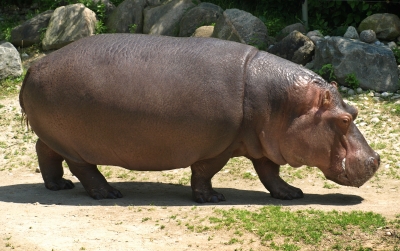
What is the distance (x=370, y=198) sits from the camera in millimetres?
8531

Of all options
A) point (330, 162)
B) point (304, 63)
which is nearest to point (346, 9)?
point (304, 63)

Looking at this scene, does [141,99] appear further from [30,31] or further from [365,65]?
[30,31]

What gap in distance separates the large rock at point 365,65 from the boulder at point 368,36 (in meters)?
0.65

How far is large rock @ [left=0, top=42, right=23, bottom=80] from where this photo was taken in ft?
44.6

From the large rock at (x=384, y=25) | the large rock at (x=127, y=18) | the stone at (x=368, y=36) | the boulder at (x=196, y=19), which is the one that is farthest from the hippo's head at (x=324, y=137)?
the large rock at (x=127, y=18)

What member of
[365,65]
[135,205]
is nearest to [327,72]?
[365,65]

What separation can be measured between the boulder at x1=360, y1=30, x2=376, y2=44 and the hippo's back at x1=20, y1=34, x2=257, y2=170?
5311 millimetres

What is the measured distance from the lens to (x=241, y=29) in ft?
44.5

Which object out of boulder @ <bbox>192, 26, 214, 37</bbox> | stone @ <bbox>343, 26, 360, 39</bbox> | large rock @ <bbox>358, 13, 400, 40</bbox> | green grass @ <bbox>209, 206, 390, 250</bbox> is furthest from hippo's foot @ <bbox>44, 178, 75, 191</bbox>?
large rock @ <bbox>358, 13, 400, 40</bbox>

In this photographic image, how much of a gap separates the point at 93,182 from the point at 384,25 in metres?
7.01

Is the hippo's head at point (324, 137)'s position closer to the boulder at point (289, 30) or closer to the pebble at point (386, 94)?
the pebble at point (386, 94)

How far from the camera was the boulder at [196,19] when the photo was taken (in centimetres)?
1427

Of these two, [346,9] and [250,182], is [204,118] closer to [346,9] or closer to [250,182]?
[250,182]

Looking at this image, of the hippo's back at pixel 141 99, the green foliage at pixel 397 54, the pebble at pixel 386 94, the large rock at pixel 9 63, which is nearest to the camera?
the hippo's back at pixel 141 99
